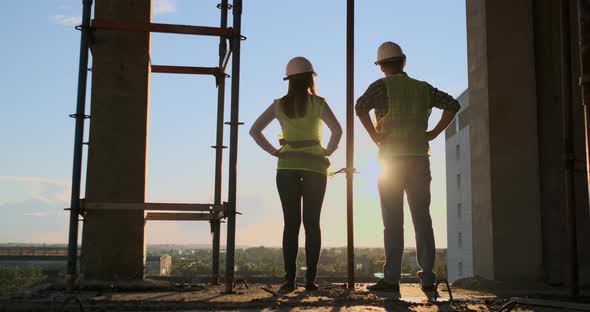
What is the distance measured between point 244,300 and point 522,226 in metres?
3.12

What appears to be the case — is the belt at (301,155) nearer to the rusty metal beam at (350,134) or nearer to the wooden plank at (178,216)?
the rusty metal beam at (350,134)

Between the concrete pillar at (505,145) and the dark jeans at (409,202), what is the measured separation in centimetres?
134

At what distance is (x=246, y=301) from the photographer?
4.41m

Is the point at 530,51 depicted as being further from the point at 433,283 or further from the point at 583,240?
the point at 433,283

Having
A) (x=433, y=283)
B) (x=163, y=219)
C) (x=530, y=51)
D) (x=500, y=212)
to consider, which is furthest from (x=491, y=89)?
(x=163, y=219)

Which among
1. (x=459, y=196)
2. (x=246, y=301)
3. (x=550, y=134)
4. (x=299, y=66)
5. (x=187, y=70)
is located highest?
(x=459, y=196)

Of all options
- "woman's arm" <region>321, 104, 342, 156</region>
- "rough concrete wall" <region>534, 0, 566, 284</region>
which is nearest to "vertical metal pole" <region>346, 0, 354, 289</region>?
"woman's arm" <region>321, 104, 342, 156</region>

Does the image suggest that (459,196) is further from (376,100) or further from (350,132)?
(376,100)

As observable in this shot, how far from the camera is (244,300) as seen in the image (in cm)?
452

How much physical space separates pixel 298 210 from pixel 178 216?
155 centimetres

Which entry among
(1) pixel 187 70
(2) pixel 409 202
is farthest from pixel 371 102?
(1) pixel 187 70

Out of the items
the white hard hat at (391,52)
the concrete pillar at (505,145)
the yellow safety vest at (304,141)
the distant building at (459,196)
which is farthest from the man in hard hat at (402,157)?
the distant building at (459,196)

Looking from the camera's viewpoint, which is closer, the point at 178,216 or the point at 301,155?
the point at 301,155

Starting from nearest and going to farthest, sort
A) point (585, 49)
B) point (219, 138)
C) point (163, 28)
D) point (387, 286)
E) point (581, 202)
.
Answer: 1. point (585, 49)
2. point (387, 286)
3. point (163, 28)
4. point (581, 202)
5. point (219, 138)
